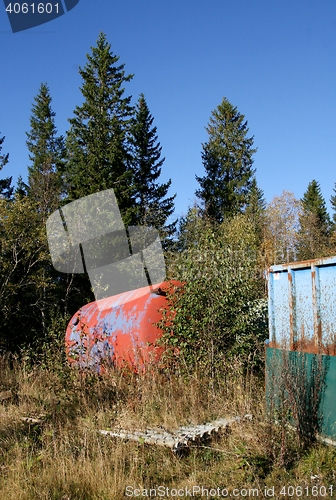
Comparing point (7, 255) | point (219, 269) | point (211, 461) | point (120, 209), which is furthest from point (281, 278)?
point (120, 209)

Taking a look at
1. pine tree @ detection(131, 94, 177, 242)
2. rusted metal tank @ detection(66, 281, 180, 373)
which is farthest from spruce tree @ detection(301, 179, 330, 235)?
rusted metal tank @ detection(66, 281, 180, 373)

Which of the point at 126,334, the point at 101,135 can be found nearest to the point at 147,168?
the point at 101,135

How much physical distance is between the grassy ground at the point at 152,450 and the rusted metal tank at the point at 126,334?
1.93ft

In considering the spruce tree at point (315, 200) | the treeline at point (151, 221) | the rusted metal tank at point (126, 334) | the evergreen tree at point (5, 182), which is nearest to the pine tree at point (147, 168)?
the treeline at point (151, 221)

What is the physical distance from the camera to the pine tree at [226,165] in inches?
1192

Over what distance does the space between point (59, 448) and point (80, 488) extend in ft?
2.98

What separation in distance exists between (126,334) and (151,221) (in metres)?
15.6

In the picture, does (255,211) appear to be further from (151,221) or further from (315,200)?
(315,200)

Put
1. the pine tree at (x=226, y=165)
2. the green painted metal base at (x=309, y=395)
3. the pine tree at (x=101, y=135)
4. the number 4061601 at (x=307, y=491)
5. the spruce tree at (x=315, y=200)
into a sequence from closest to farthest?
1. the number 4061601 at (x=307, y=491)
2. the green painted metal base at (x=309, y=395)
3. the pine tree at (x=101, y=135)
4. the pine tree at (x=226, y=165)
5. the spruce tree at (x=315, y=200)

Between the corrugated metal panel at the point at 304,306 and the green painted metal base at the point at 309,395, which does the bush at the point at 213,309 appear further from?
the green painted metal base at the point at 309,395

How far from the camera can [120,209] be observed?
21.8 m

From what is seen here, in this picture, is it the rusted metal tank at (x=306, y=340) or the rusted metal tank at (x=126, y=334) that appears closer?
the rusted metal tank at (x=306, y=340)

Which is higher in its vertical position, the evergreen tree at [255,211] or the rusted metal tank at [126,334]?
the evergreen tree at [255,211]

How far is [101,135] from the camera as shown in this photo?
74.0 ft
